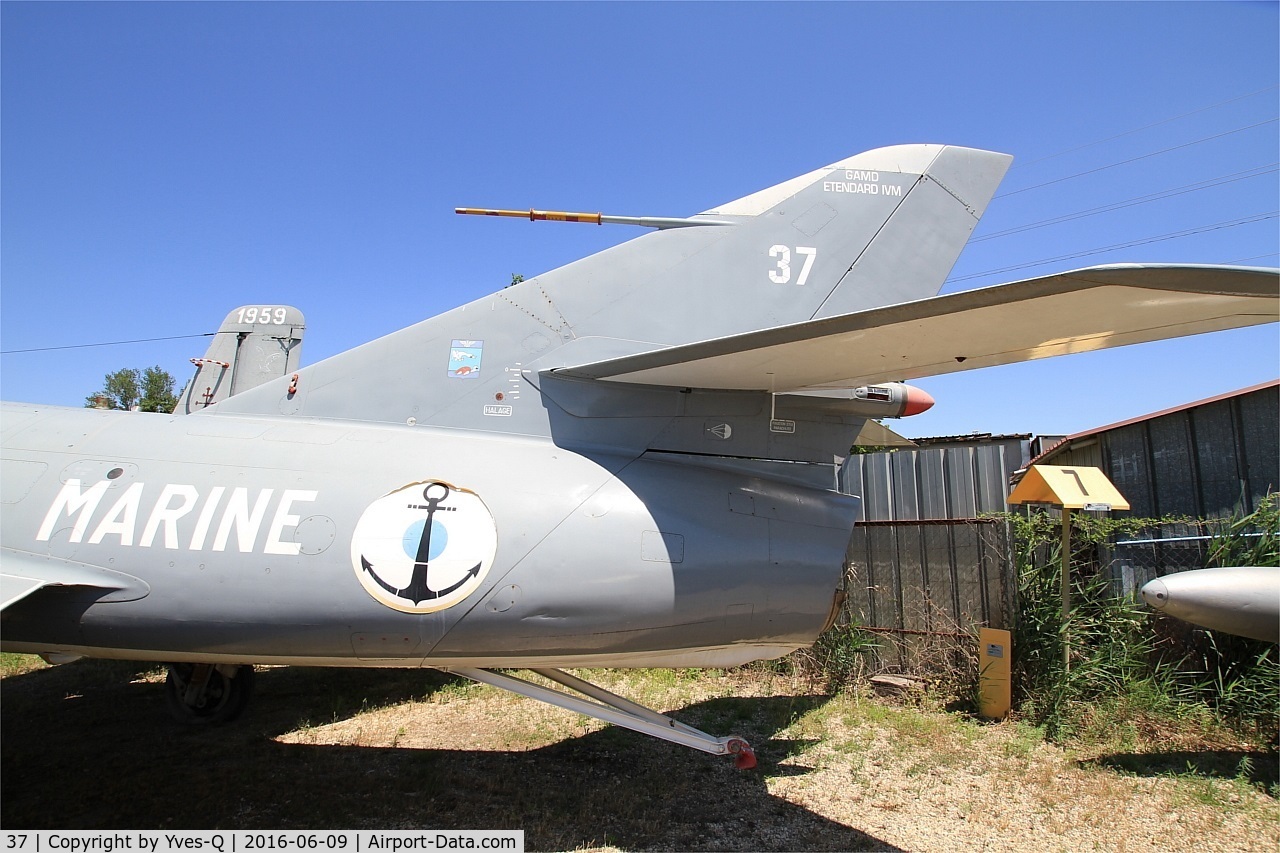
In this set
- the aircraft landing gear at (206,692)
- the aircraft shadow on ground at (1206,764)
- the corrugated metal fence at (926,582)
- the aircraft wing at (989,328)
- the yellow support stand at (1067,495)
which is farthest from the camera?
the corrugated metal fence at (926,582)

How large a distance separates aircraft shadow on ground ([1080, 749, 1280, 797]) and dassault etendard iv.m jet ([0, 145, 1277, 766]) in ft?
10.2

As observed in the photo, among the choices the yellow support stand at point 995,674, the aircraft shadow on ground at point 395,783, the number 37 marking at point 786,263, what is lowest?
the aircraft shadow on ground at point 395,783

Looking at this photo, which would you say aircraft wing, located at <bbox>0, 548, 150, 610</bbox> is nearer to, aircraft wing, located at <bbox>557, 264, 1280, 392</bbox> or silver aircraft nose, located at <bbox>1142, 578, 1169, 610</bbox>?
aircraft wing, located at <bbox>557, 264, 1280, 392</bbox>

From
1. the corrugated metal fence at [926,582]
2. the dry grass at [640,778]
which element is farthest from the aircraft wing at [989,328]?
the corrugated metal fence at [926,582]

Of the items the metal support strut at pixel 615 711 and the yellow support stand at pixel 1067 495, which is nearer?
the metal support strut at pixel 615 711

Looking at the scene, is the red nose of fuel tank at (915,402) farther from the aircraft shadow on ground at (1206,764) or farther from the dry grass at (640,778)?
the aircraft shadow on ground at (1206,764)

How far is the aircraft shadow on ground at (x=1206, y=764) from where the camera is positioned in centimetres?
499

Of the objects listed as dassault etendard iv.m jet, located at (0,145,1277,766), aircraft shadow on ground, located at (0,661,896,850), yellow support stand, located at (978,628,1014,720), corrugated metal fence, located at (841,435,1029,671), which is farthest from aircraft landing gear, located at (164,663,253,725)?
yellow support stand, located at (978,628,1014,720)

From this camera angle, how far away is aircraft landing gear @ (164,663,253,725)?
6898mm

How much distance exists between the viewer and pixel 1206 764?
524cm

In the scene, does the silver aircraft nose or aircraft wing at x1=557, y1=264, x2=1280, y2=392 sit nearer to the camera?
aircraft wing at x1=557, y1=264, x2=1280, y2=392

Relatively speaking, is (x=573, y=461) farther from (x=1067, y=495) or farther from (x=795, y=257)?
(x=1067, y=495)

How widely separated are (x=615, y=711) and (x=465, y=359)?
7.71 feet

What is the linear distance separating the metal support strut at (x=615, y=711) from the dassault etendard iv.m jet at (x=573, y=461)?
20 mm
